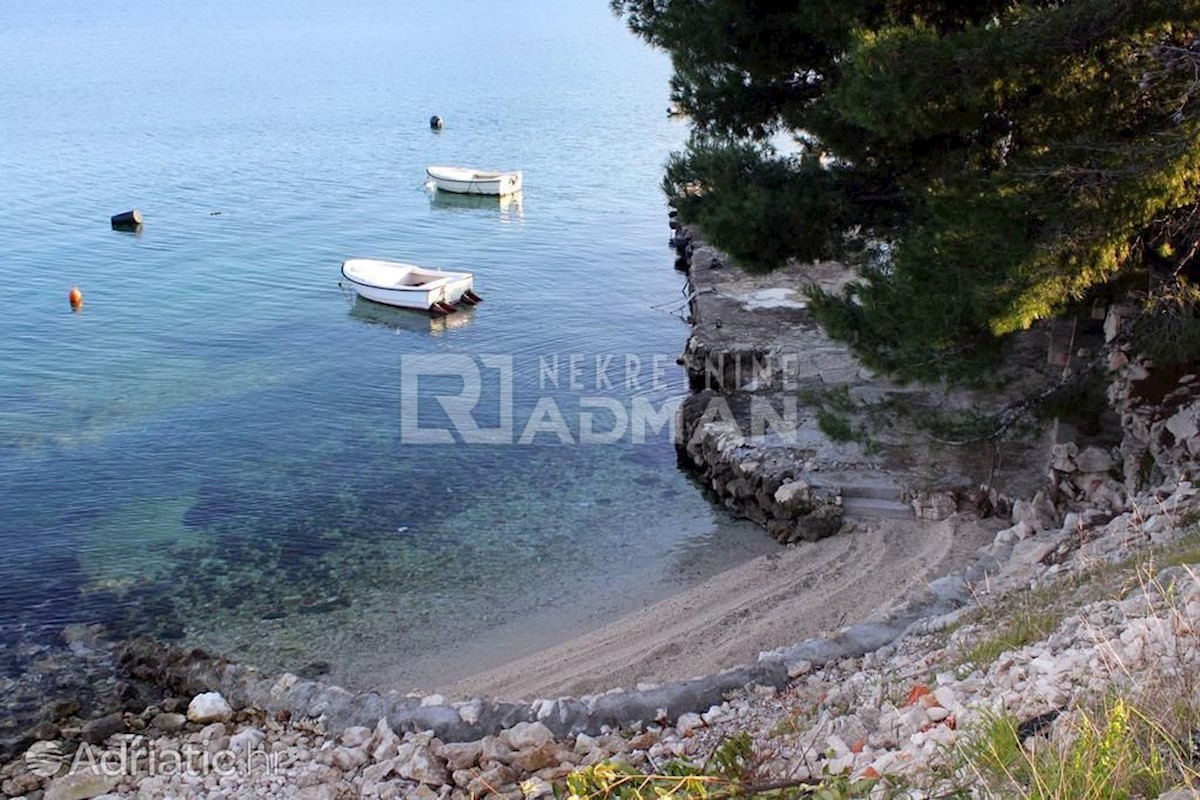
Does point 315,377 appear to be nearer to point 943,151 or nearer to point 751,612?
point 751,612

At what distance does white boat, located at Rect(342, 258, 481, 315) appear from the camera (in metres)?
30.5

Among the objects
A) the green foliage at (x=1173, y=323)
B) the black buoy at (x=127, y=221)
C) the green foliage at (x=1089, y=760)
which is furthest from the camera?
the black buoy at (x=127, y=221)

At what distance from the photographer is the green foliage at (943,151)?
11.1 meters

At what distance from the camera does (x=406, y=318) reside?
1209 inches

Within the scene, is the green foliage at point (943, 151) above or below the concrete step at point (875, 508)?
above

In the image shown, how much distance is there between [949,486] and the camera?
1672cm

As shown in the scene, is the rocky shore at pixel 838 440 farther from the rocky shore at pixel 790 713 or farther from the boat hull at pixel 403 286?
the boat hull at pixel 403 286

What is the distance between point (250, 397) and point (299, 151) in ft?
97.9

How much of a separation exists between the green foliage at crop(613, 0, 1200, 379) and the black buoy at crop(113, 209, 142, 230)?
91.5ft

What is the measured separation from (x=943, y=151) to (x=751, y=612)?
645cm

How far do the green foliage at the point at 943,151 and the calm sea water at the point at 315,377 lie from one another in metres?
5.56

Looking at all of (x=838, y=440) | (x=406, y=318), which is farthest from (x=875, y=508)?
(x=406, y=318)

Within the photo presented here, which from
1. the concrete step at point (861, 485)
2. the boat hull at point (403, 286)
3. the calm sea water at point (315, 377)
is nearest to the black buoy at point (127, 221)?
the calm sea water at point (315, 377)

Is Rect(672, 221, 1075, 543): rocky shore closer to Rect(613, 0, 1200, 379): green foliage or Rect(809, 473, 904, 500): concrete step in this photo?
Rect(809, 473, 904, 500): concrete step
